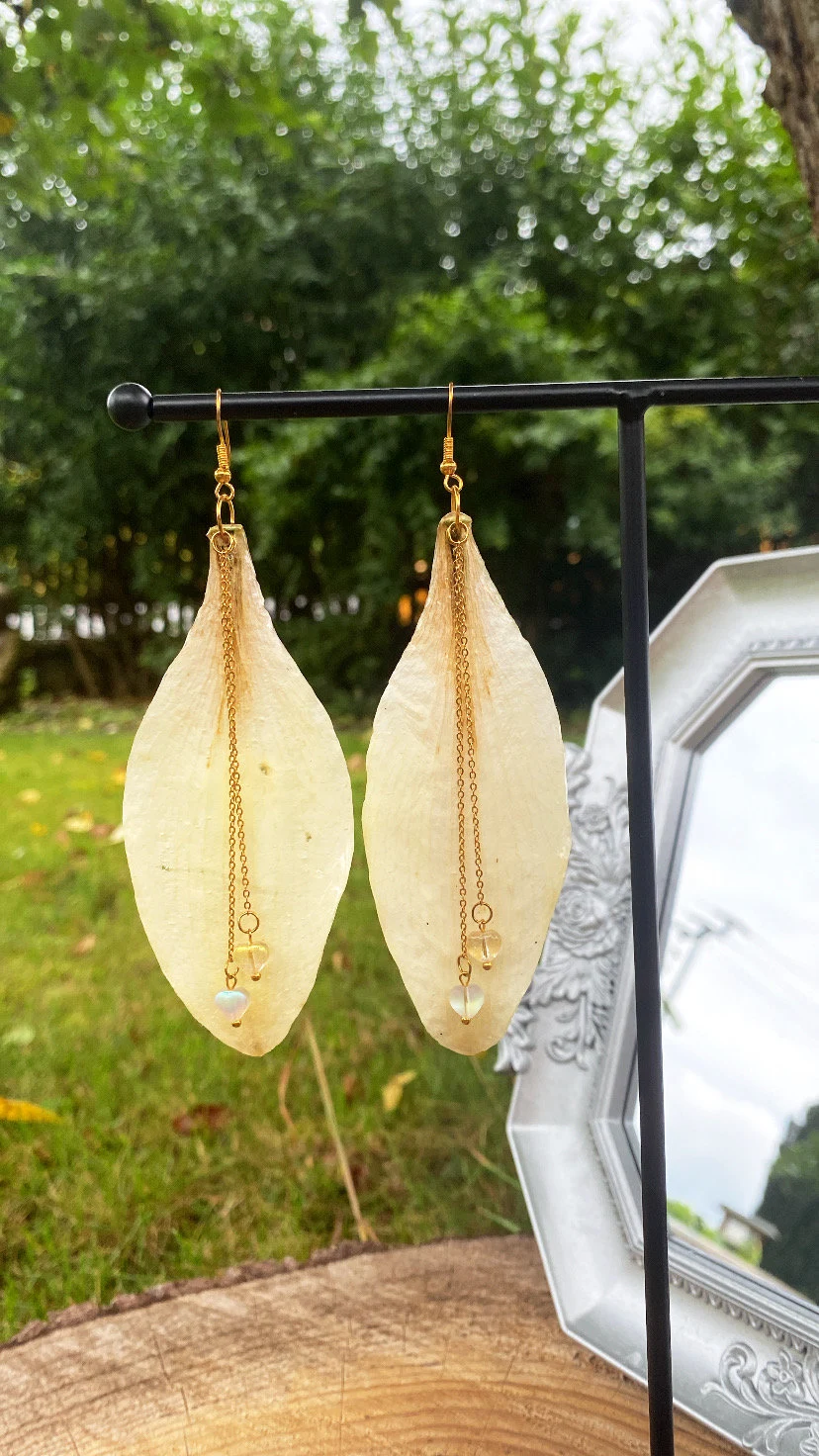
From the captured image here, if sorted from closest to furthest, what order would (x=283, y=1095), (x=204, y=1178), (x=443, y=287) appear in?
1. (x=204, y=1178)
2. (x=283, y=1095)
3. (x=443, y=287)

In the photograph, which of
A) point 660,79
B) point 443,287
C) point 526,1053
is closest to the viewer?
point 526,1053

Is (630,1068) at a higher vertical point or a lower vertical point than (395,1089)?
higher

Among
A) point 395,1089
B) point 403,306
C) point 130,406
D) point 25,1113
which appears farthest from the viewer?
point 403,306

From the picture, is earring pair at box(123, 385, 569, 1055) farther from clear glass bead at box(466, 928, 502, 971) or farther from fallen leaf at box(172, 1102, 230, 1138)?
fallen leaf at box(172, 1102, 230, 1138)

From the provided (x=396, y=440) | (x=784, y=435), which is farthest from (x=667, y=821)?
(x=784, y=435)

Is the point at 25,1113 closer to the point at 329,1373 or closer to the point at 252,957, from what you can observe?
the point at 329,1373

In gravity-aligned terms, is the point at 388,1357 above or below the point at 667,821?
below

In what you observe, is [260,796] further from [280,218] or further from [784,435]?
[280,218]

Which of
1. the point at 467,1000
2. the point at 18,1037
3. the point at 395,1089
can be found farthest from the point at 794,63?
the point at 18,1037
